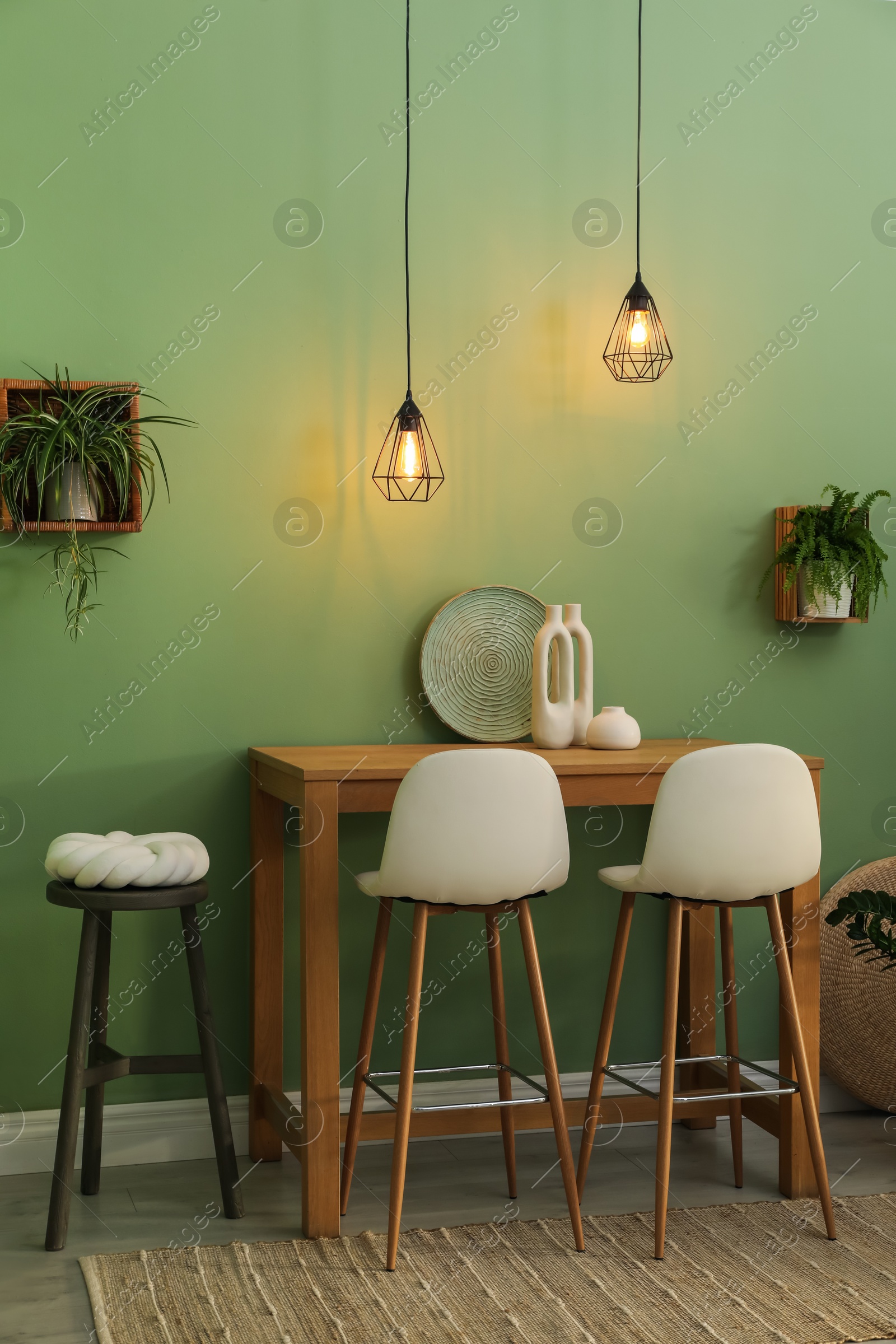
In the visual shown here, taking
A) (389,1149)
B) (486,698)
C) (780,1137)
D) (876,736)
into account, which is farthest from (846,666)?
(389,1149)

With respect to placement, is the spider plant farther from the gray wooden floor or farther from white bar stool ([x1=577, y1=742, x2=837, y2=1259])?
white bar stool ([x1=577, y1=742, x2=837, y2=1259])

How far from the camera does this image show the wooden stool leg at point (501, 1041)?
2.69 metres

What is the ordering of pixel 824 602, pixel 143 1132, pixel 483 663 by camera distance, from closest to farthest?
1. pixel 143 1132
2. pixel 483 663
3. pixel 824 602

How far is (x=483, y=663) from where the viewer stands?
3.11m

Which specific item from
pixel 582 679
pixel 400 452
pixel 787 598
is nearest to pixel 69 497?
pixel 400 452

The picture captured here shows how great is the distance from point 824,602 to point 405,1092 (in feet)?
5.60

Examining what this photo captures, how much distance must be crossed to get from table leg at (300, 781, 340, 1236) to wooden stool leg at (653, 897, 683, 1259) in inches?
25.2

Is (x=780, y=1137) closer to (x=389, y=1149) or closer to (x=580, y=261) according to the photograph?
(x=389, y=1149)

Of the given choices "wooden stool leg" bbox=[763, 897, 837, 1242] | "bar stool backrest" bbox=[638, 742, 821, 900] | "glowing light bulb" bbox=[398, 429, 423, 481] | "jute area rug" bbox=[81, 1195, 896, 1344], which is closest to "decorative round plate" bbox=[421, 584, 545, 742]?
"glowing light bulb" bbox=[398, 429, 423, 481]

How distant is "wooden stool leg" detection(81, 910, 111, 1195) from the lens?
8.77ft

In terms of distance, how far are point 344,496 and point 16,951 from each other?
1.35 m

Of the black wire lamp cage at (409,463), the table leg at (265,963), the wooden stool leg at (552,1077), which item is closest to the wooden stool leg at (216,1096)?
the table leg at (265,963)

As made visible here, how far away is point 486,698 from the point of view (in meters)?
3.12

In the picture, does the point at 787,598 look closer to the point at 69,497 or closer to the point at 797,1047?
the point at 797,1047
